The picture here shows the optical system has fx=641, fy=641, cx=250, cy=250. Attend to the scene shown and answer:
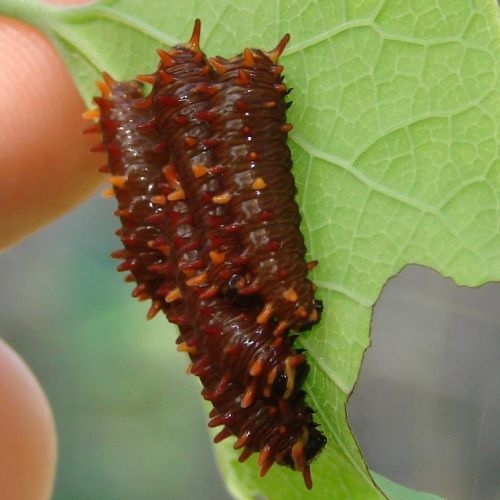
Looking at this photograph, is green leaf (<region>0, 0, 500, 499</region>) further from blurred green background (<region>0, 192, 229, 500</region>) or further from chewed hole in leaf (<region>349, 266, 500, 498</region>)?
blurred green background (<region>0, 192, 229, 500</region>)

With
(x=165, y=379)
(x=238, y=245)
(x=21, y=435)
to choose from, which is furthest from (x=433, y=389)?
(x=238, y=245)

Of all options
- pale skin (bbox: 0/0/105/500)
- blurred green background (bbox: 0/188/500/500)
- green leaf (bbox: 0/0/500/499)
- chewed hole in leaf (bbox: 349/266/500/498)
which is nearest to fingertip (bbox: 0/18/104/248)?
pale skin (bbox: 0/0/105/500)

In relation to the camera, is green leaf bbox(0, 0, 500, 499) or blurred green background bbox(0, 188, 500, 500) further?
blurred green background bbox(0, 188, 500, 500)

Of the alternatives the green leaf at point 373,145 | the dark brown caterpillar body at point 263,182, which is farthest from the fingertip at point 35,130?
the dark brown caterpillar body at point 263,182

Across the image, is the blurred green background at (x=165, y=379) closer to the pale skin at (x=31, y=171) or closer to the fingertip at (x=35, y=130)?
the pale skin at (x=31, y=171)

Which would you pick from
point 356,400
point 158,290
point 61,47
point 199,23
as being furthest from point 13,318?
point 199,23

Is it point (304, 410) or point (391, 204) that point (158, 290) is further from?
point (391, 204)

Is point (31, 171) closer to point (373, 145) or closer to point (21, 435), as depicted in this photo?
point (21, 435)
